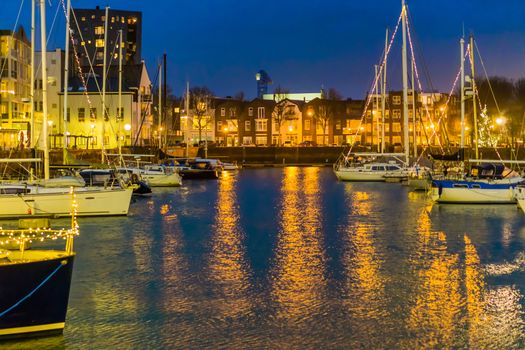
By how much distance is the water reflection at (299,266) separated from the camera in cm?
1862

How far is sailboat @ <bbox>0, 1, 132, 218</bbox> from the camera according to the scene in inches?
1345

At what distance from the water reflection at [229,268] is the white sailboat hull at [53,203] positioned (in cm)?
655

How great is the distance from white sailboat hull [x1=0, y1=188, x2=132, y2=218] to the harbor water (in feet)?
3.27

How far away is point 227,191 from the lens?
59875 millimetres

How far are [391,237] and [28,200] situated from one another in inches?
738

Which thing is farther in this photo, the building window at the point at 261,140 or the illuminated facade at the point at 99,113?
the building window at the point at 261,140

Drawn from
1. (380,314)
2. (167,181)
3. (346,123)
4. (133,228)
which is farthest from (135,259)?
(346,123)

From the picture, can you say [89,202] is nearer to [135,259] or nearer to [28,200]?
[28,200]

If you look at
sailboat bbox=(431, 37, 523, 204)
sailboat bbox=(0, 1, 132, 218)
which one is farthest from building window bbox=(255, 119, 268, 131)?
sailboat bbox=(0, 1, 132, 218)

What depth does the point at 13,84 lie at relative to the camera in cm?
9175

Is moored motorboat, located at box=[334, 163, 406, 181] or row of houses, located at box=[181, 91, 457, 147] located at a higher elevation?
row of houses, located at box=[181, 91, 457, 147]

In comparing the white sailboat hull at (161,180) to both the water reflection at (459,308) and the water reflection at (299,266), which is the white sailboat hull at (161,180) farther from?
the water reflection at (459,308)

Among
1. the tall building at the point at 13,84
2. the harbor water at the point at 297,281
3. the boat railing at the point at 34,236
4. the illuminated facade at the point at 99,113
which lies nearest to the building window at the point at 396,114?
the illuminated facade at the point at 99,113

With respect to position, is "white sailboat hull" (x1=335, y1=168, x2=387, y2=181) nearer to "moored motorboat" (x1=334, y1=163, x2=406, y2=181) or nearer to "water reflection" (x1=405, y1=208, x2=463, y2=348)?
"moored motorboat" (x1=334, y1=163, x2=406, y2=181)
